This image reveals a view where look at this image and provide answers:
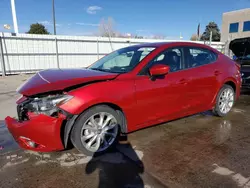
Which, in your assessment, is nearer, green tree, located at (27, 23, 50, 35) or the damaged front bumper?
the damaged front bumper

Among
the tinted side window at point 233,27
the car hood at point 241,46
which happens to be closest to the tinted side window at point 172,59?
the car hood at point 241,46

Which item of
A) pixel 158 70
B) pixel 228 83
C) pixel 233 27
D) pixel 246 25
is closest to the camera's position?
pixel 158 70

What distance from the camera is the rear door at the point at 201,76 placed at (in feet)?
12.4

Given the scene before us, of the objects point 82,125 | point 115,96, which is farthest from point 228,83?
point 82,125

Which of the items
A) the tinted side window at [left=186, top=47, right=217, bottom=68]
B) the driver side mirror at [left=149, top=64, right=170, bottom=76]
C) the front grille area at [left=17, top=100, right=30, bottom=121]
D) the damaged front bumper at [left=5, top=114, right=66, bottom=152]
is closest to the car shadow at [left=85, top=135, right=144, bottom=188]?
the damaged front bumper at [left=5, top=114, right=66, bottom=152]

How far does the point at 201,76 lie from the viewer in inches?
152

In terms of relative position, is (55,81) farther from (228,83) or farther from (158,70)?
(228,83)

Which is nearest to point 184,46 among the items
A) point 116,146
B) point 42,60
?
point 116,146

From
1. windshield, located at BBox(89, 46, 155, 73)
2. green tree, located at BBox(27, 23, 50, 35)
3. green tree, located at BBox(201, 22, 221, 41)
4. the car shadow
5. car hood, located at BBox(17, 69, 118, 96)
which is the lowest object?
the car shadow

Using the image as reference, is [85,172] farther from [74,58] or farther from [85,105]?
[74,58]

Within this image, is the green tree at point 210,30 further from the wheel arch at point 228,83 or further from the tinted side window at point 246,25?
the wheel arch at point 228,83

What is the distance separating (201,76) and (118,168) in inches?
91.8

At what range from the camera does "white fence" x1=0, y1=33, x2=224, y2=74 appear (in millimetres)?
11938

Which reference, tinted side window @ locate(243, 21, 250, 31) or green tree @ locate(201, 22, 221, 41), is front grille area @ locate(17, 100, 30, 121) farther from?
green tree @ locate(201, 22, 221, 41)
